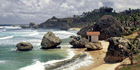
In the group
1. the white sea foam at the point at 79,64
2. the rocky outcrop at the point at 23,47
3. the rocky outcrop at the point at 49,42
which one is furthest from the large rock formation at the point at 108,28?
the rocky outcrop at the point at 23,47

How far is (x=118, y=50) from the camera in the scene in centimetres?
1978

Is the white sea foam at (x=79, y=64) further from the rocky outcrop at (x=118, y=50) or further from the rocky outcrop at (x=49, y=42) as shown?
the rocky outcrop at (x=49, y=42)

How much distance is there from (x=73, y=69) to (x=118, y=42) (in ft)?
24.8

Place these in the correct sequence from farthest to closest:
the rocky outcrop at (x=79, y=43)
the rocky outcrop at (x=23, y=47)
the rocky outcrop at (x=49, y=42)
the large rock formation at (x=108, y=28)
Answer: the large rock formation at (x=108, y=28), the rocky outcrop at (x=79, y=43), the rocky outcrop at (x=49, y=42), the rocky outcrop at (x=23, y=47)

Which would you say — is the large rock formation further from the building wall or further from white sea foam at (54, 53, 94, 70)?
white sea foam at (54, 53, 94, 70)

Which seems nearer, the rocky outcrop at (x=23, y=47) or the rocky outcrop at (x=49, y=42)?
the rocky outcrop at (x=23, y=47)

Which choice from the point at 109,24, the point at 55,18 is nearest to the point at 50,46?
the point at 109,24

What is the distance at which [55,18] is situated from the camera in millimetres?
195250

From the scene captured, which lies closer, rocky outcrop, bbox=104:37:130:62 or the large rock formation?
rocky outcrop, bbox=104:37:130:62

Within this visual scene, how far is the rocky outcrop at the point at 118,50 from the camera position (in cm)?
1930

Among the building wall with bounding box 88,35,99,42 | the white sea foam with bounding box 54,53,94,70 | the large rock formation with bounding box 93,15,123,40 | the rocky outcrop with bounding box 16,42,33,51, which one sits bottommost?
the white sea foam with bounding box 54,53,94,70

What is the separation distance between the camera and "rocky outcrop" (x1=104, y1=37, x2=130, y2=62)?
1930 centimetres

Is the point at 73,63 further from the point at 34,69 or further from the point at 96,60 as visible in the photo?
the point at 34,69

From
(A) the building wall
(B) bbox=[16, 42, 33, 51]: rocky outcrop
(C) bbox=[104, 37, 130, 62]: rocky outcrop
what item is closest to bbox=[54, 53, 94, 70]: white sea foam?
(C) bbox=[104, 37, 130, 62]: rocky outcrop
